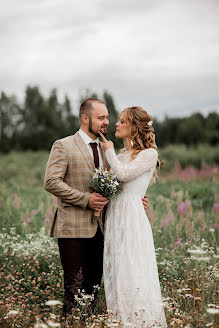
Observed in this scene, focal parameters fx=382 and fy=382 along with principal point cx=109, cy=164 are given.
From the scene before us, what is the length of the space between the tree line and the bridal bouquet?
27.8 m

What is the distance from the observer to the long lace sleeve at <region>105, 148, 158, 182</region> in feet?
13.1

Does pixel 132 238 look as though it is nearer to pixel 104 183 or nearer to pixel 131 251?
pixel 131 251

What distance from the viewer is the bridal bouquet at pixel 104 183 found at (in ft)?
12.6

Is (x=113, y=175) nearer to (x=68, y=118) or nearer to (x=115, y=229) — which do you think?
(x=115, y=229)

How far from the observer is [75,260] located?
4137mm

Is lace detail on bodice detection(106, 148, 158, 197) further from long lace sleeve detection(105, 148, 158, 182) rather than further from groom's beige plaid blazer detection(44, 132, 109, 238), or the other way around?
groom's beige plaid blazer detection(44, 132, 109, 238)

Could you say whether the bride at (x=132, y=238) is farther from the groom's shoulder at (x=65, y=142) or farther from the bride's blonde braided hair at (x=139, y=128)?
the groom's shoulder at (x=65, y=142)

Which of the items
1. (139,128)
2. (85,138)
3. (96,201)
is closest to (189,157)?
(139,128)

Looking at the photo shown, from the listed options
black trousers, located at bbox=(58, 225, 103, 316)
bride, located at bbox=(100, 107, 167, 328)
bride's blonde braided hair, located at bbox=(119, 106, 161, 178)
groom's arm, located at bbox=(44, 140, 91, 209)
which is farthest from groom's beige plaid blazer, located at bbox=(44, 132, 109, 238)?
bride's blonde braided hair, located at bbox=(119, 106, 161, 178)

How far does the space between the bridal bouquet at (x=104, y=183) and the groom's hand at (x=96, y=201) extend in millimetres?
56

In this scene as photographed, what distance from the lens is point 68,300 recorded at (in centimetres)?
414

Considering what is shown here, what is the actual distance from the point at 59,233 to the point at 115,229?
60cm

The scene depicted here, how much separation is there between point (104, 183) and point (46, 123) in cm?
3217

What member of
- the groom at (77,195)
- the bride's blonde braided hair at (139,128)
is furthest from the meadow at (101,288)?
the bride's blonde braided hair at (139,128)
